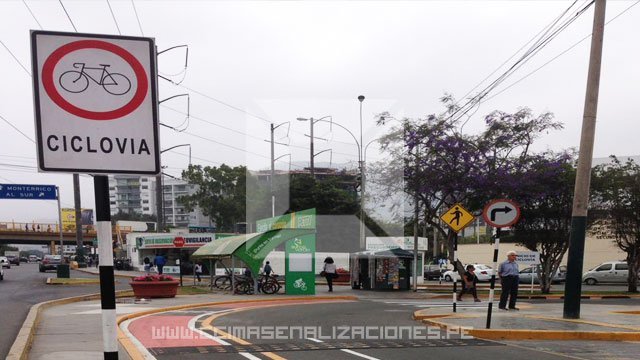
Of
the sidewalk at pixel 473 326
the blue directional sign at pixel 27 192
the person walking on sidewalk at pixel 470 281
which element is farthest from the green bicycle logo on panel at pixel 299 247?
the blue directional sign at pixel 27 192

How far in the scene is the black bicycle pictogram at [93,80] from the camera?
3619mm

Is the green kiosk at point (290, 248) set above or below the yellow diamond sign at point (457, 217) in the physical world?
below

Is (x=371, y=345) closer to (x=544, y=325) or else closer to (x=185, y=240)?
(x=544, y=325)

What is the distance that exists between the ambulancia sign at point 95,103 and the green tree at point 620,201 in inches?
1170

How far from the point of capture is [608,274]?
42.2m

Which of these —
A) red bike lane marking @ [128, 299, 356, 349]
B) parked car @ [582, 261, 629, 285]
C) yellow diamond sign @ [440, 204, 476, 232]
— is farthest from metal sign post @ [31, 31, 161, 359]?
parked car @ [582, 261, 629, 285]

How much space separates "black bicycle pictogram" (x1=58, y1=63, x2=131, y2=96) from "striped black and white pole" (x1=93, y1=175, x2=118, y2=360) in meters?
0.53

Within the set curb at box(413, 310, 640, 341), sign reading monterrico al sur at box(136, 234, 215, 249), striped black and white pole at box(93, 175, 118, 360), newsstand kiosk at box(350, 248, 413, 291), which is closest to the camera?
striped black and white pole at box(93, 175, 118, 360)

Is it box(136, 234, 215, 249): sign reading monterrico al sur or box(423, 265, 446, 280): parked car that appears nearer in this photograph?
box(136, 234, 215, 249): sign reading monterrico al sur

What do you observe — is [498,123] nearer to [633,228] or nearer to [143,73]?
[633,228]

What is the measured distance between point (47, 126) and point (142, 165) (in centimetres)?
56

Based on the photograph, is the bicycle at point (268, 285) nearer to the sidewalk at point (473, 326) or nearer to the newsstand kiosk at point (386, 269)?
the newsstand kiosk at point (386, 269)

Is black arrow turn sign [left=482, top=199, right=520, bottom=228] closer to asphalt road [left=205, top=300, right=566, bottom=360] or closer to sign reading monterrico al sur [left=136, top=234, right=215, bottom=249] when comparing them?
asphalt road [left=205, top=300, right=566, bottom=360]

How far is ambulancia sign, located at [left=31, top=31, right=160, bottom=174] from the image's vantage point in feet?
11.7
